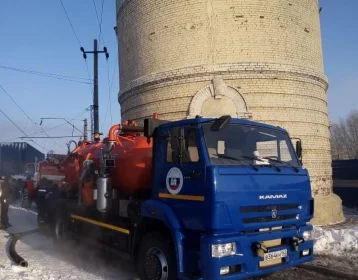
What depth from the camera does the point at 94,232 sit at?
6.73 metres

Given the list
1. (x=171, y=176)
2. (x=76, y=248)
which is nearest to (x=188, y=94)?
(x=76, y=248)

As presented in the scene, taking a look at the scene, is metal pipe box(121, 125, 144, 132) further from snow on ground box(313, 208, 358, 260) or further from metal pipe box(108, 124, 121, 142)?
snow on ground box(313, 208, 358, 260)

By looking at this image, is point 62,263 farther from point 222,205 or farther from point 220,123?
point 220,123

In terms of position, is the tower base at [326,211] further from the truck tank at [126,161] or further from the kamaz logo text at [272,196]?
the kamaz logo text at [272,196]

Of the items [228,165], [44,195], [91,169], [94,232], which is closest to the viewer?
[228,165]

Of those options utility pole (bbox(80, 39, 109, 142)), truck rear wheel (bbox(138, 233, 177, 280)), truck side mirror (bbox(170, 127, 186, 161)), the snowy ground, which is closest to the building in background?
utility pole (bbox(80, 39, 109, 142))

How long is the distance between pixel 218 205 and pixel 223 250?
519 millimetres

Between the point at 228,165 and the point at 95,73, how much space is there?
1962 cm

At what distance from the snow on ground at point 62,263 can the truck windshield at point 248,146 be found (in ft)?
8.87

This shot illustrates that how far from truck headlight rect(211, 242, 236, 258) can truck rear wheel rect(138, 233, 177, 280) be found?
2.49 ft

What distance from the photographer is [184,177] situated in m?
4.69

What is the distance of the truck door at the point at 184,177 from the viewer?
4414 millimetres

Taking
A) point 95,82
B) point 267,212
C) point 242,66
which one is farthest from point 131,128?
point 95,82

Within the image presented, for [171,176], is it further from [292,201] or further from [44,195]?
[44,195]
